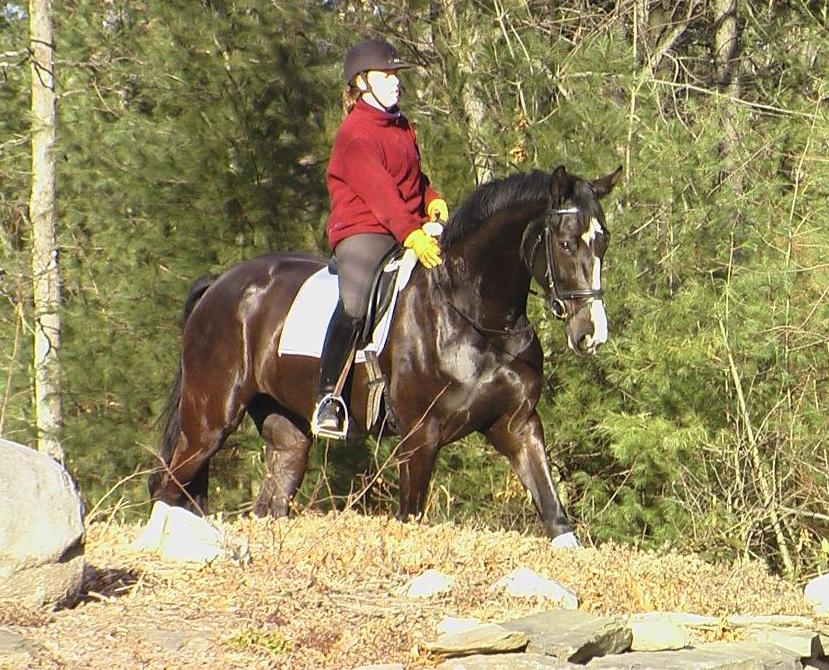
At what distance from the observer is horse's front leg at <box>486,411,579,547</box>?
313 inches

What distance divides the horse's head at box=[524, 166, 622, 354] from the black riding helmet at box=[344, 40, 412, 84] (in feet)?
4.03

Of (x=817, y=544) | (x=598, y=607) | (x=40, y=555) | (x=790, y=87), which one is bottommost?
(x=817, y=544)

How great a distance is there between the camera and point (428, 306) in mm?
8359

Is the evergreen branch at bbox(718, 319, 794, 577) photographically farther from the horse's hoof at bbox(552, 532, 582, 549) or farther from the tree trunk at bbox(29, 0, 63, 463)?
the tree trunk at bbox(29, 0, 63, 463)

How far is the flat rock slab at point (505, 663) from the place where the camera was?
17.1ft

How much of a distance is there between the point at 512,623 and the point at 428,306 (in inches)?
115

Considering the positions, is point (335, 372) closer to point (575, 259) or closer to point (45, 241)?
point (575, 259)

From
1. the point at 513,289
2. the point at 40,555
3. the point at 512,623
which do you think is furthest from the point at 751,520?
the point at 40,555

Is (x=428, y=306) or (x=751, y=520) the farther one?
(x=751, y=520)

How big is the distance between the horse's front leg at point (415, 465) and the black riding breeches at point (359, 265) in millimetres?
820

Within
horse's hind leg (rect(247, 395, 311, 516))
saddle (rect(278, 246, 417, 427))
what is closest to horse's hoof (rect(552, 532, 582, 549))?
saddle (rect(278, 246, 417, 427))

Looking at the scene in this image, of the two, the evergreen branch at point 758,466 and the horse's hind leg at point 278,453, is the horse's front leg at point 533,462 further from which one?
the evergreen branch at point 758,466

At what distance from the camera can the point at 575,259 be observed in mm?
7738

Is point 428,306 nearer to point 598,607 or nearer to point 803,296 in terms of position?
point 598,607
